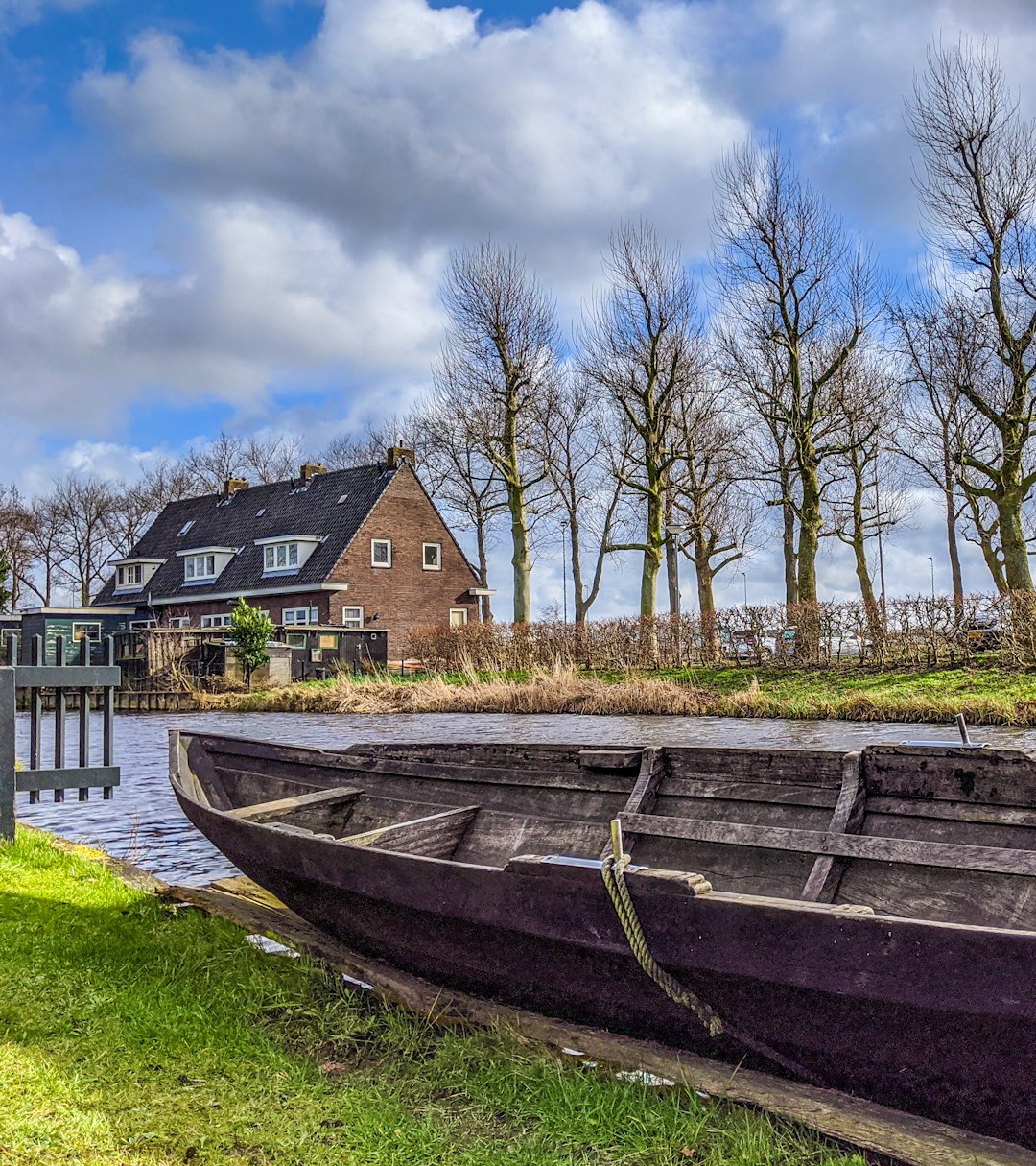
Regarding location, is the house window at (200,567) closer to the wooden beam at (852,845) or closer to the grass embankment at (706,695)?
the grass embankment at (706,695)

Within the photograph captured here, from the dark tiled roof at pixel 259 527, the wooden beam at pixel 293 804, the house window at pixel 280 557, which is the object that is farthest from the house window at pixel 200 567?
the wooden beam at pixel 293 804

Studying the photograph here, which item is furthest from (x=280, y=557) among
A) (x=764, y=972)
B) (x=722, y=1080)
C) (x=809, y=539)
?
(x=764, y=972)

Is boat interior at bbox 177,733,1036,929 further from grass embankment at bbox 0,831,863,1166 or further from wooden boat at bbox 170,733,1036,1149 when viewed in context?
grass embankment at bbox 0,831,863,1166

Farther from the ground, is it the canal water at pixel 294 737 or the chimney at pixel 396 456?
the chimney at pixel 396 456

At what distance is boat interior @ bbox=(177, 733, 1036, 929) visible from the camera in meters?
4.16

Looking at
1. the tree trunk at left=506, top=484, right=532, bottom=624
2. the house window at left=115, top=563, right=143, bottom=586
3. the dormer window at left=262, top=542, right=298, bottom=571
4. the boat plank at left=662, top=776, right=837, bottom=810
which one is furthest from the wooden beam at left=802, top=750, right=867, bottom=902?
the house window at left=115, top=563, right=143, bottom=586

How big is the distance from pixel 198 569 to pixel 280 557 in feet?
17.1

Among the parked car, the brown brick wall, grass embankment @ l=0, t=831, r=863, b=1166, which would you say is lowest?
grass embankment @ l=0, t=831, r=863, b=1166

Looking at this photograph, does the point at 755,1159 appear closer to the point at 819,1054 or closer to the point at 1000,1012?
the point at 819,1054

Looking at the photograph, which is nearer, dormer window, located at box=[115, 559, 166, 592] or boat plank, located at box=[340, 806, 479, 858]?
boat plank, located at box=[340, 806, 479, 858]

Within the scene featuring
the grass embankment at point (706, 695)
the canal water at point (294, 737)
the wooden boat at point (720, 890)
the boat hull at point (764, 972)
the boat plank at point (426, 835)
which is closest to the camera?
the boat hull at point (764, 972)

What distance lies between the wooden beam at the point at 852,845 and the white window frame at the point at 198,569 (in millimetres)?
38512

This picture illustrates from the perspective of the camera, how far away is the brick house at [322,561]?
37125mm

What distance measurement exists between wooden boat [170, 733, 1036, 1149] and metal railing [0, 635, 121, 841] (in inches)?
44.8
